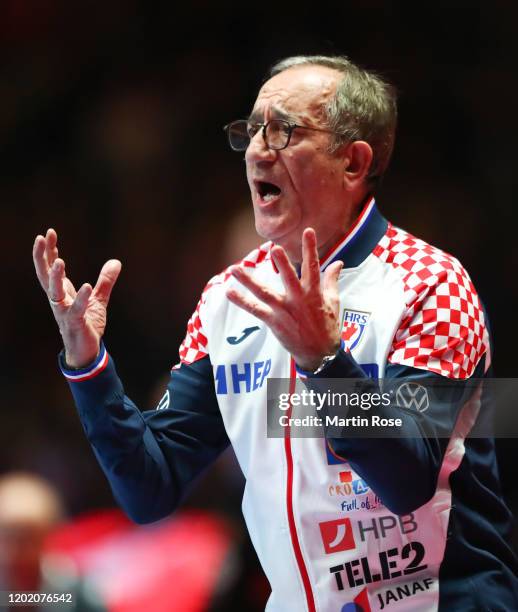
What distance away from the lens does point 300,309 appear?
2018mm

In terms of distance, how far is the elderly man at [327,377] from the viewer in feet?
6.78

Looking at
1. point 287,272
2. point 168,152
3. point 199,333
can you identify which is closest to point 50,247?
point 199,333

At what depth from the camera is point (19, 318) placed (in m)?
4.90

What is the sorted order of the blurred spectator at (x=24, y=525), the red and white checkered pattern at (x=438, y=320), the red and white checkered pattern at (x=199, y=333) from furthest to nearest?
the blurred spectator at (x=24, y=525) → the red and white checkered pattern at (x=199, y=333) → the red and white checkered pattern at (x=438, y=320)

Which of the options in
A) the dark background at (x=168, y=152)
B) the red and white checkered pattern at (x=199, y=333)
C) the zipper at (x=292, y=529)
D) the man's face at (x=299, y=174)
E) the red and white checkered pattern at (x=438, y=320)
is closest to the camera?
the red and white checkered pattern at (x=438, y=320)

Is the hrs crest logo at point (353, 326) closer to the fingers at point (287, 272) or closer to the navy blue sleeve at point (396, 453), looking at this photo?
the navy blue sleeve at point (396, 453)

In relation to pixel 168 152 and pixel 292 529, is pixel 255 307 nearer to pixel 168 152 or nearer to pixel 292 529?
pixel 292 529

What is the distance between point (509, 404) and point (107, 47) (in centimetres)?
333

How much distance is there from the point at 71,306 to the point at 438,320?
2.78 ft

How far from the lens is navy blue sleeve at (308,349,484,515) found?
201 cm

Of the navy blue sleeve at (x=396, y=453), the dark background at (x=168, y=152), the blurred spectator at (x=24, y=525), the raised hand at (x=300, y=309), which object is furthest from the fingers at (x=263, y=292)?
the dark background at (x=168, y=152)

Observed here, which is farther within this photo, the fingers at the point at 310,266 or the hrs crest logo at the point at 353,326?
the hrs crest logo at the point at 353,326

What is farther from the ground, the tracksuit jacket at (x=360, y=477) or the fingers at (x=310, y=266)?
the fingers at (x=310, y=266)

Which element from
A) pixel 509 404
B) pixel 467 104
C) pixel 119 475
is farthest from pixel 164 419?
pixel 467 104
